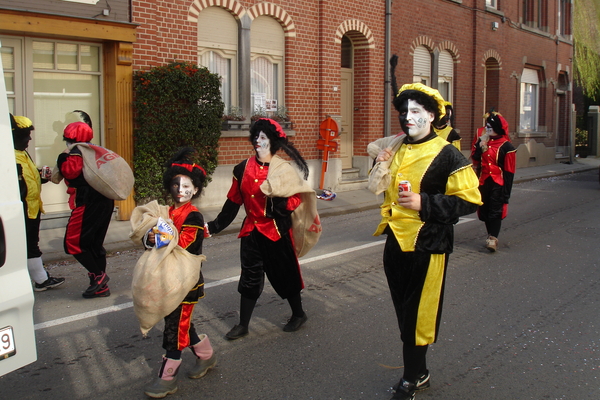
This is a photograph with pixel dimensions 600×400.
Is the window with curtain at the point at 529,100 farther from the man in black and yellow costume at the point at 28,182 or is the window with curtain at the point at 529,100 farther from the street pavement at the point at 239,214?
the man in black and yellow costume at the point at 28,182

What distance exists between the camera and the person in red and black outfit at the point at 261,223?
188 inches

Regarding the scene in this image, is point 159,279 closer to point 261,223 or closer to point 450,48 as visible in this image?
point 261,223

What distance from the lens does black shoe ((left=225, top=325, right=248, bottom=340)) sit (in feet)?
16.3

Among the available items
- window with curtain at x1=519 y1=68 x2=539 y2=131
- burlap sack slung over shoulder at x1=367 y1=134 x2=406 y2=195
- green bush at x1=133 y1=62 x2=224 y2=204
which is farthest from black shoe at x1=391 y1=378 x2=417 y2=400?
window with curtain at x1=519 y1=68 x2=539 y2=131

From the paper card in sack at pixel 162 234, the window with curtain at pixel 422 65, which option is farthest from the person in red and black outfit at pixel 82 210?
the window with curtain at pixel 422 65

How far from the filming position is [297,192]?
476 centimetres

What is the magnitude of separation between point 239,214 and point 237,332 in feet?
21.8

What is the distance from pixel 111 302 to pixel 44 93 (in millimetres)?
5382

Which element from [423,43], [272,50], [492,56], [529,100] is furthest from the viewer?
[529,100]

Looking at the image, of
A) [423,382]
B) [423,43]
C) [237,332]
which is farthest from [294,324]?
[423,43]

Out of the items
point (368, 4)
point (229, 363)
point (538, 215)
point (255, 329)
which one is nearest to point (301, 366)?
point (229, 363)

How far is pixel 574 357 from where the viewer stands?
187 inches

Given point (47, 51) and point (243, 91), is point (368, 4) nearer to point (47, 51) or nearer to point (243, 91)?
point (243, 91)

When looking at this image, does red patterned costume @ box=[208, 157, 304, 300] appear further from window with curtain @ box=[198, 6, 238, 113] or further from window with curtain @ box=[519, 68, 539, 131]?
window with curtain @ box=[519, 68, 539, 131]
